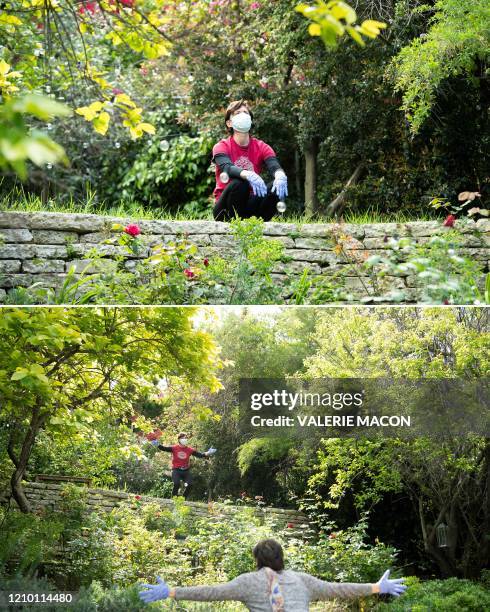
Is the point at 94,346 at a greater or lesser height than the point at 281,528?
greater

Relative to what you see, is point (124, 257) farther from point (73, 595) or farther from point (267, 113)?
point (267, 113)

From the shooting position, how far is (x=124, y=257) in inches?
253

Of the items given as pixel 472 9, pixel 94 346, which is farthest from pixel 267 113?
pixel 94 346

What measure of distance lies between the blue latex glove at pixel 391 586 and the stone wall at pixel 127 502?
44 centimetres

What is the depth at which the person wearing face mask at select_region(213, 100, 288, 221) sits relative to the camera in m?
6.34

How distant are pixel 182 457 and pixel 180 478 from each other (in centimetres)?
10

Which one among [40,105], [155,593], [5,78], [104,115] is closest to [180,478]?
[155,593]

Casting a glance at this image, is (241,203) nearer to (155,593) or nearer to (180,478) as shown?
(180,478)

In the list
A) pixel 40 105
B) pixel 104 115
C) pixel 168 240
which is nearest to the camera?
pixel 40 105

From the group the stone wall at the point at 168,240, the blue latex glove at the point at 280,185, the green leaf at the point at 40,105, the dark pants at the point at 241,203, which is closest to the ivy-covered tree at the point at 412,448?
the stone wall at the point at 168,240

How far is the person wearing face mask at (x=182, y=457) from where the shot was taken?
13.8 ft

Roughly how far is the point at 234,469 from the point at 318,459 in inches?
15.8

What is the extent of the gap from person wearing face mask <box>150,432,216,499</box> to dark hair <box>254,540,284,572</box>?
44cm

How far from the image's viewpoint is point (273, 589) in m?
3.83
